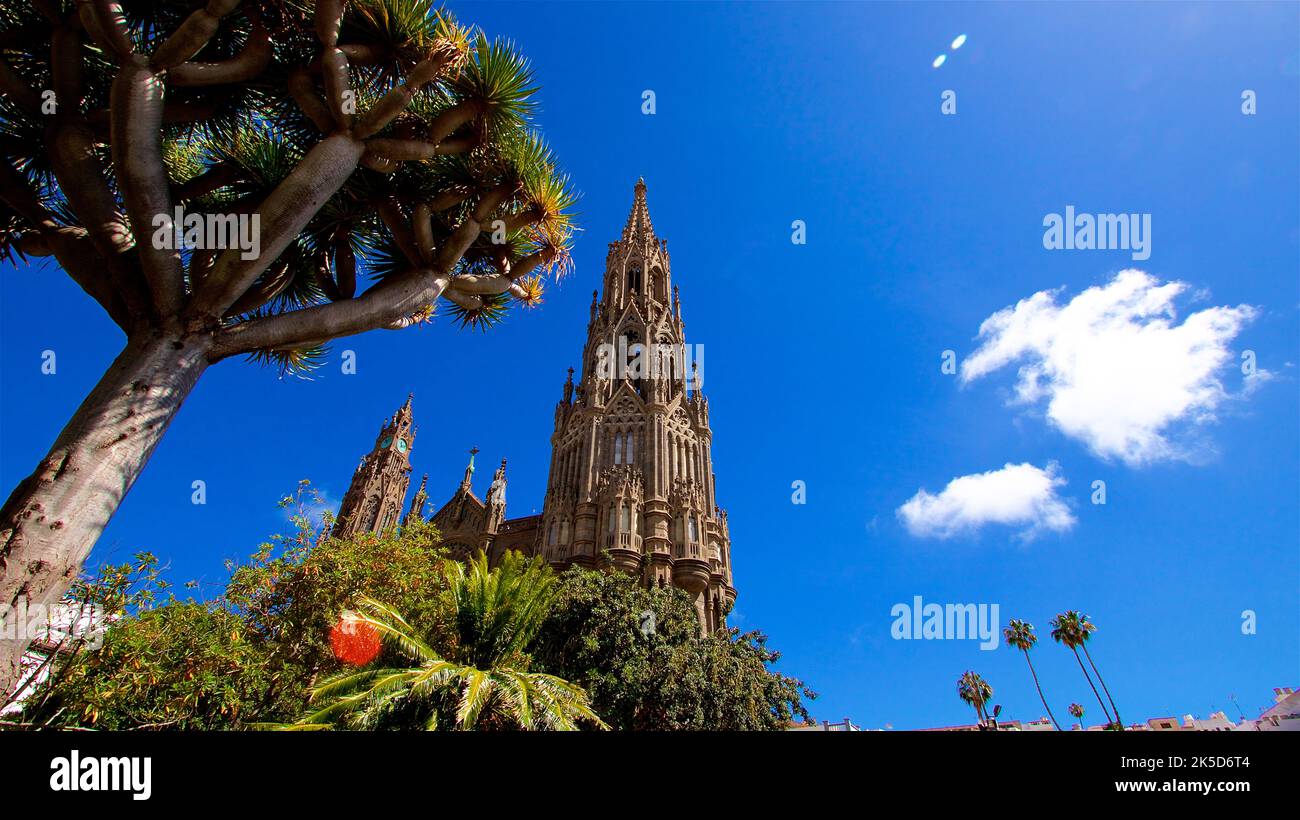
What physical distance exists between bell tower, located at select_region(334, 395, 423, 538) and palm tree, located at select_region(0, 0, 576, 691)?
126 feet

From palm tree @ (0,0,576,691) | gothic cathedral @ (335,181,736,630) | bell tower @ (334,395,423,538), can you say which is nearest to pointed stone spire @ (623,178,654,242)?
gothic cathedral @ (335,181,736,630)

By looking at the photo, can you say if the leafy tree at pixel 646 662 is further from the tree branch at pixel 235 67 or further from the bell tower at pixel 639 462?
the tree branch at pixel 235 67

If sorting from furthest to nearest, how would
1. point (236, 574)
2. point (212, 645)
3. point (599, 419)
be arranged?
point (599, 419), point (236, 574), point (212, 645)

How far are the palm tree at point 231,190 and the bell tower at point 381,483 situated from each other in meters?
38.4

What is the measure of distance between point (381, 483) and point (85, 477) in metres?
46.9

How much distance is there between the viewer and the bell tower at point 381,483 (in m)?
45.5

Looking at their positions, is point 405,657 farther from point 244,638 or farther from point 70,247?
point 70,247

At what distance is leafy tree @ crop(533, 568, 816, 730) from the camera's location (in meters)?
19.1

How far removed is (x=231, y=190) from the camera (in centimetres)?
913

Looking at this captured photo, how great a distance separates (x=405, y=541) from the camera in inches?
774
